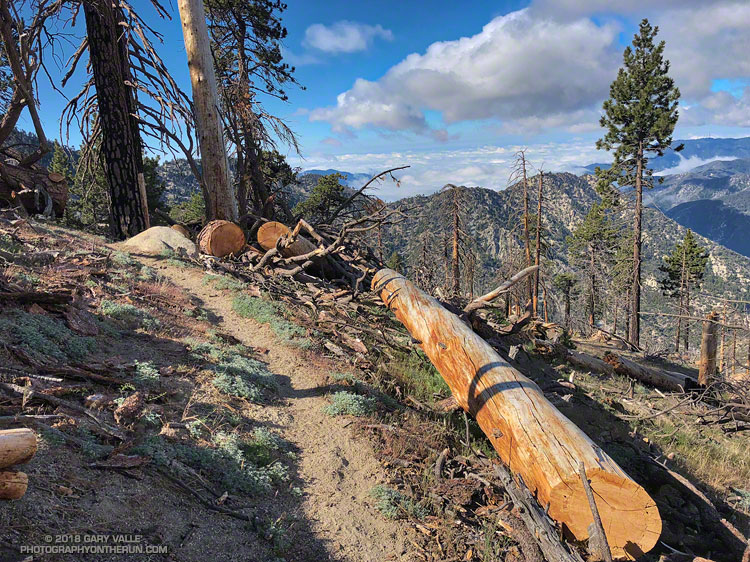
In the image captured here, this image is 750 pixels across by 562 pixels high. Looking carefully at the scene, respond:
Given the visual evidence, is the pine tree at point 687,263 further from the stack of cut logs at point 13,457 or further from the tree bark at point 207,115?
the stack of cut logs at point 13,457

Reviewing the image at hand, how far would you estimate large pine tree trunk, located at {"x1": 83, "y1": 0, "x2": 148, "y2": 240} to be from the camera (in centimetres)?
1116

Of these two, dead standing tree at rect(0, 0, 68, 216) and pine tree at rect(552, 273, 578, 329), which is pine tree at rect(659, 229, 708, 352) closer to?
pine tree at rect(552, 273, 578, 329)

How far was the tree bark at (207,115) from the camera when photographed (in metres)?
11.0

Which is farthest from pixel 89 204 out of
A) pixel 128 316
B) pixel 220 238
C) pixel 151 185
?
pixel 128 316

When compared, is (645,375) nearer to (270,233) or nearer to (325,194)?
(270,233)

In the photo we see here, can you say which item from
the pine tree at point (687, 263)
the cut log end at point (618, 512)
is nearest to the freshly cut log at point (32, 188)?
the cut log end at point (618, 512)

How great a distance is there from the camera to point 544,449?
4383 millimetres

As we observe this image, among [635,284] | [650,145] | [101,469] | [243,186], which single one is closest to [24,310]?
[101,469]

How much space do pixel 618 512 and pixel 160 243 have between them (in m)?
10.9

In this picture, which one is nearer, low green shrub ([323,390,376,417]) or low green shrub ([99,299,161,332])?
low green shrub ([323,390,376,417])

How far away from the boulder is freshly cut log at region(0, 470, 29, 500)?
880 centimetres

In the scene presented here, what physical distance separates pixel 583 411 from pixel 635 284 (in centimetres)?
1704

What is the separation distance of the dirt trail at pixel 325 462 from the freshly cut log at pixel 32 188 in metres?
8.69

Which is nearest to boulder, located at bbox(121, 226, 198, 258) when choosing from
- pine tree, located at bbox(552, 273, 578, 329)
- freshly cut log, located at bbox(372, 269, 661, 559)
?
freshly cut log, located at bbox(372, 269, 661, 559)
